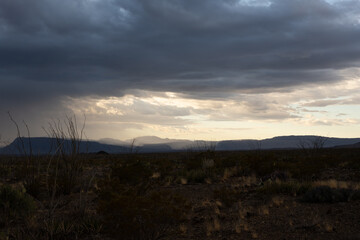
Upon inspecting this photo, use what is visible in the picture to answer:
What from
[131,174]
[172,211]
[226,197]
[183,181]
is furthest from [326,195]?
[183,181]

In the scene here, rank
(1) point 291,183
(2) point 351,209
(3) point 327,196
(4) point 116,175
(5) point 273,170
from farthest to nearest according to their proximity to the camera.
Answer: (5) point 273,170 < (1) point 291,183 < (4) point 116,175 < (3) point 327,196 < (2) point 351,209

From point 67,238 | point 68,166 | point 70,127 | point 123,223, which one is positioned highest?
point 70,127

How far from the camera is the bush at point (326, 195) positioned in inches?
419

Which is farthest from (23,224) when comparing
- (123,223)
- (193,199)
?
(193,199)

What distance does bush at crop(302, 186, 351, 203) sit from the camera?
10.6m

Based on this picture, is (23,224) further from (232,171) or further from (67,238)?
Answer: (232,171)

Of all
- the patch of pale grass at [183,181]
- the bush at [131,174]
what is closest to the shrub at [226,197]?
the bush at [131,174]

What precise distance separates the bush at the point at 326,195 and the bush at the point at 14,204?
8.59 m

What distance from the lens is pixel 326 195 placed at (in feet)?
35.1

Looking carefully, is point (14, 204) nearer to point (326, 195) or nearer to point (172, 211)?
point (172, 211)

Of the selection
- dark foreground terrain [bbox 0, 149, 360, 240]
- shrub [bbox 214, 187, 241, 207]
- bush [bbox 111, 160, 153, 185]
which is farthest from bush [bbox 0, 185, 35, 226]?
shrub [bbox 214, 187, 241, 207]

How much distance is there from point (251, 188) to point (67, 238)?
7.74 metres

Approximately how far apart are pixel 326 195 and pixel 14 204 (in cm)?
965

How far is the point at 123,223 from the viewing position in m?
7.18
